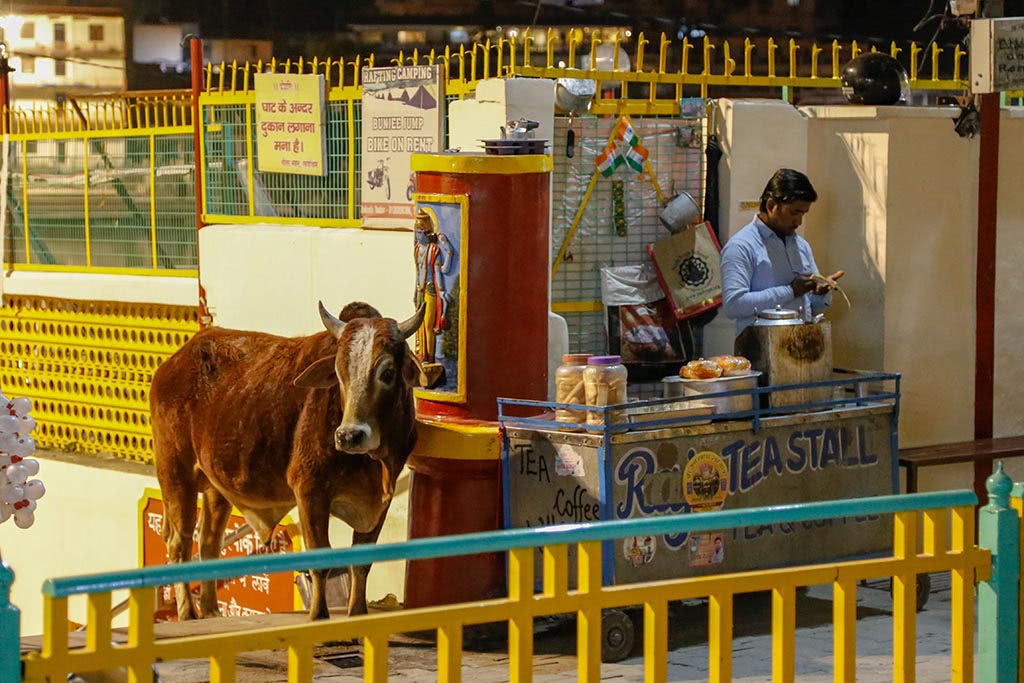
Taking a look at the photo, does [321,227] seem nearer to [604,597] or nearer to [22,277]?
[22,277]

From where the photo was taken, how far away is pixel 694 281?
29.8ft

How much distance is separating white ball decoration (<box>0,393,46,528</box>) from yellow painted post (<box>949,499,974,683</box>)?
3526 millimetres

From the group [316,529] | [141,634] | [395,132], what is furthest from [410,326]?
[141,634]

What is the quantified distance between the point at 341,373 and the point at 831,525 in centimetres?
257

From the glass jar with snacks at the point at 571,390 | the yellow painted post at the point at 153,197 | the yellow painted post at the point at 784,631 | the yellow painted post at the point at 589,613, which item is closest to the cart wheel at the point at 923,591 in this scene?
the glass jar with snacks at the point at 571,390

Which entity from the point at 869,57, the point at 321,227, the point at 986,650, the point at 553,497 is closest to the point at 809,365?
the point at 553,497

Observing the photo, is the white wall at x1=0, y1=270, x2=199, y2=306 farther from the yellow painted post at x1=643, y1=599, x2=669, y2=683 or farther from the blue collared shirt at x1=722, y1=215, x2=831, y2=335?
the yellow painted post at x1=643, y1=599, x2=669, y2=683

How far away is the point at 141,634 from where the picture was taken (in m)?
4.17

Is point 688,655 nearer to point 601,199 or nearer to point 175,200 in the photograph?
point 601,199

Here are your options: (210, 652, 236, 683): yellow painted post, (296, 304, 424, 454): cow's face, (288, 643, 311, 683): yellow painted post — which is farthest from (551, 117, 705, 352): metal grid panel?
(210, 652, 236, 683): yellow painted post

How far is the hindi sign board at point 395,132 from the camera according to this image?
30.7ft

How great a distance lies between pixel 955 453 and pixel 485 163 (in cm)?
307

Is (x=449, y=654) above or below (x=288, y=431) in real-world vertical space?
below

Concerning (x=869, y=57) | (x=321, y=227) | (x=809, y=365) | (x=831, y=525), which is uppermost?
(x=869, y=57)
